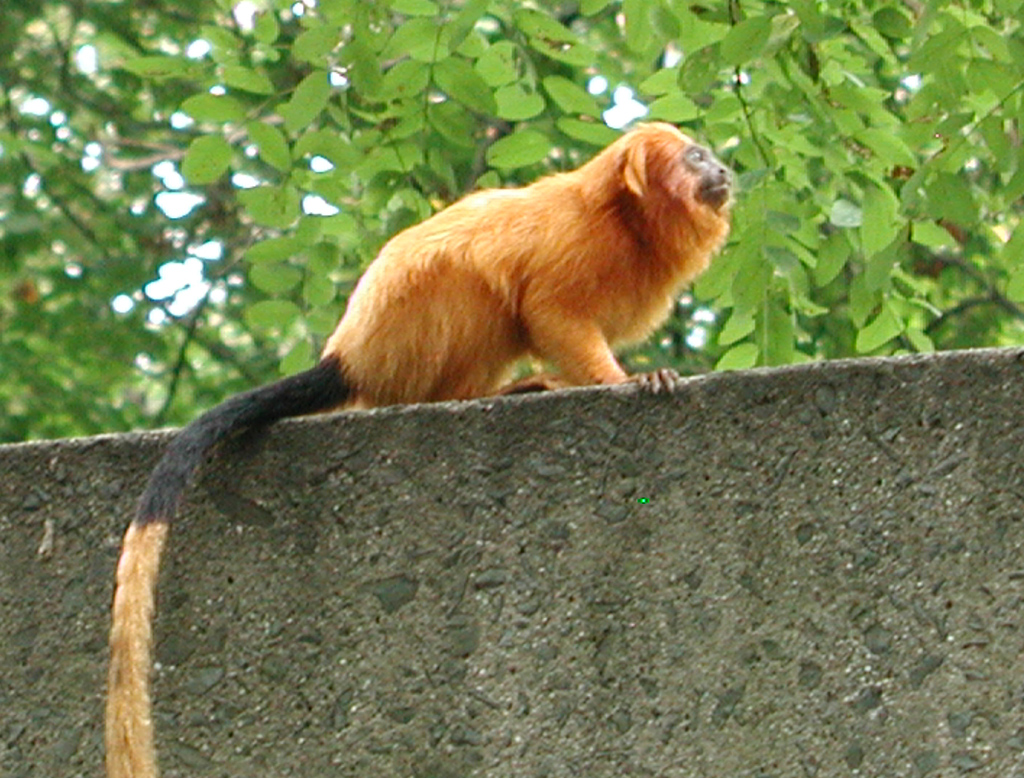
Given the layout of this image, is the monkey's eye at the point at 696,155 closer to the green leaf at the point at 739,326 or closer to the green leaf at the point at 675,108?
the green leaf at the point at 675,108

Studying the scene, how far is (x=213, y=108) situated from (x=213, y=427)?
1.52m

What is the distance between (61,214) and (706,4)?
5.74 metres

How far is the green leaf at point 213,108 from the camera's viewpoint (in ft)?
13.3

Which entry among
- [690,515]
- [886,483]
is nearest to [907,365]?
[886,483]

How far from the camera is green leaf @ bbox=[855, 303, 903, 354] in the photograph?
4.05 meters

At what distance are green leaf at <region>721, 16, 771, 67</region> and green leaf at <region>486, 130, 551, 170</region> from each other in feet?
2.56

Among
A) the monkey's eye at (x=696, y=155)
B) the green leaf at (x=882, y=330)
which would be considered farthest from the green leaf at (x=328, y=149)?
the green leaf at (x=882, y=330)

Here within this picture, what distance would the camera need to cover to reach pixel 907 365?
2623mm

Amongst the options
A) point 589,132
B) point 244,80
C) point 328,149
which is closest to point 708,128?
point 589,132

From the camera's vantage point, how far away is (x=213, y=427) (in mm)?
2779

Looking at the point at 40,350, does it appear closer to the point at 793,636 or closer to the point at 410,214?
the point at 410,214

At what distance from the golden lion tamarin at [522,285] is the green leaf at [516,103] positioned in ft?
0.78

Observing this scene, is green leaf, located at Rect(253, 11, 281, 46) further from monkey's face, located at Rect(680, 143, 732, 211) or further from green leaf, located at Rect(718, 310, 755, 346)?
green leaf, located at Rect(718, 310, 755, 346)

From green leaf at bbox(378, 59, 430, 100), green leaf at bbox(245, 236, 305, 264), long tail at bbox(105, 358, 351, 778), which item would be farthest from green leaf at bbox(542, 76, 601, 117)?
long tail at bbox(105, 358, 351, 778)
